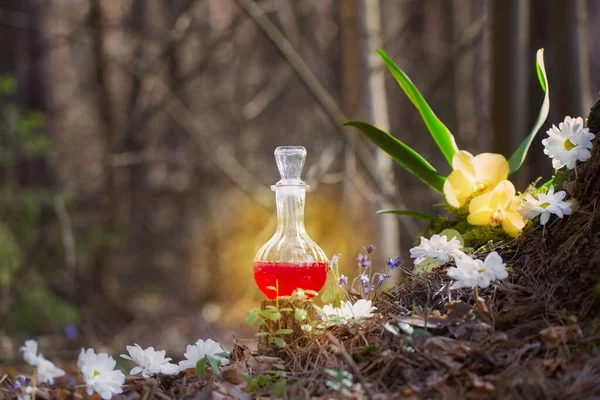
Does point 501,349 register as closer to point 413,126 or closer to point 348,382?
point 348,382

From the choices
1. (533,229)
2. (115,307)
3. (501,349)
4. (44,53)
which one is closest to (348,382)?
(501,349)

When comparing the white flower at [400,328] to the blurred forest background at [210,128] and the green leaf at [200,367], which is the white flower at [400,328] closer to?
the green leaf at [200,367]

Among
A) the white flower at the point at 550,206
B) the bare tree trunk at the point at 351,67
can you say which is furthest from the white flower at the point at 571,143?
the bare tree trunk at the point at 351,67

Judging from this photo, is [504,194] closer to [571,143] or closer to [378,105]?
[571,143]

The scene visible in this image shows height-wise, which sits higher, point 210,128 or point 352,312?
point 210,128

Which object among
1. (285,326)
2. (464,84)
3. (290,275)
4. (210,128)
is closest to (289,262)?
(290,275)

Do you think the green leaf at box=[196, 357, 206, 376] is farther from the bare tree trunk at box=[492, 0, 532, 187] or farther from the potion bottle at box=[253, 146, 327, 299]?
the bare tree trunk at box=[492, 0, 532, 187]

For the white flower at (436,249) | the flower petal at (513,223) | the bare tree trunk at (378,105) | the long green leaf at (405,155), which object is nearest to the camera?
the white flower at (436,249)
